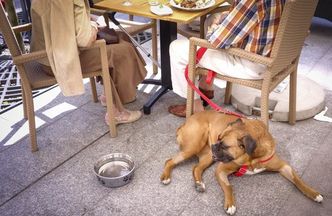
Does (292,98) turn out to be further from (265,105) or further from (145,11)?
(145,11)

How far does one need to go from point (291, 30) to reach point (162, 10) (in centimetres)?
85

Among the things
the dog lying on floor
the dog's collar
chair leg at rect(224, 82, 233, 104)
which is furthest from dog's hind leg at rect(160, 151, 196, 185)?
chair leg at rect(224, 82, 233, 104)

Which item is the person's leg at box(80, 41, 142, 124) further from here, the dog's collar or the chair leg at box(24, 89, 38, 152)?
the dog's collar

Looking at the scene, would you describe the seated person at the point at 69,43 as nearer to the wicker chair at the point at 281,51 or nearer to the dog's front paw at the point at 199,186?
the wicker chair at the point at 281,51

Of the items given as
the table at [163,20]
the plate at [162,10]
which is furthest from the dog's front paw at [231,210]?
the plate at [162,10]

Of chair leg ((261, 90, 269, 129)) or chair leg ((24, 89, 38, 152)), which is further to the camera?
chair leg ((24, 89, 38, 152))

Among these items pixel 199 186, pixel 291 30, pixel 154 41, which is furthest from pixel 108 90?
pixel 291 30

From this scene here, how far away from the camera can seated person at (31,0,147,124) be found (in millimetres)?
1939

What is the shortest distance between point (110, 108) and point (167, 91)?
2.75ft

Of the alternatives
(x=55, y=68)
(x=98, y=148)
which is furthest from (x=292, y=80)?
(x=55, y=68)

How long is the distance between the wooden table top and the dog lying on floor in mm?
654

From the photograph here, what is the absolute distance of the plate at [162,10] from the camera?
7.19 ft

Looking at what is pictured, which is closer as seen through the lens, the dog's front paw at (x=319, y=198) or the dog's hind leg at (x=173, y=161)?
the dog's front paw at (x=319, y=198)

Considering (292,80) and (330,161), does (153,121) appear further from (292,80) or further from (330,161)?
(330,161)
